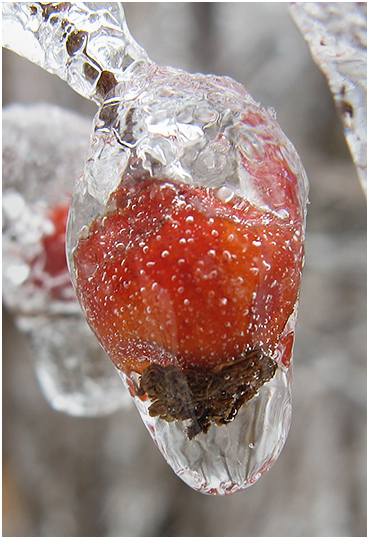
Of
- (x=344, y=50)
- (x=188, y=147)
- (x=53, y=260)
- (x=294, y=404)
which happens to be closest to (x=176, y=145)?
(x=188, y=147)

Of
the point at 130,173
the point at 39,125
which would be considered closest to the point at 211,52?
the point at 39,125

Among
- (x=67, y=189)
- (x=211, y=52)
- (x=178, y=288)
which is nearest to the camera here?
(x=178, y=288)

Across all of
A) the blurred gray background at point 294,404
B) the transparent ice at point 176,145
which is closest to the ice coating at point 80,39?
the transparent ice at point 176,145

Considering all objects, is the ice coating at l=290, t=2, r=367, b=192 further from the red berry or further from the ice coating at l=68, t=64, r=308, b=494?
the red berry

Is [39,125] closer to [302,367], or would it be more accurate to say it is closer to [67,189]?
[67,189]

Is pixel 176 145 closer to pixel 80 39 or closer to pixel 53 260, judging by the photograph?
pixel 80 39
